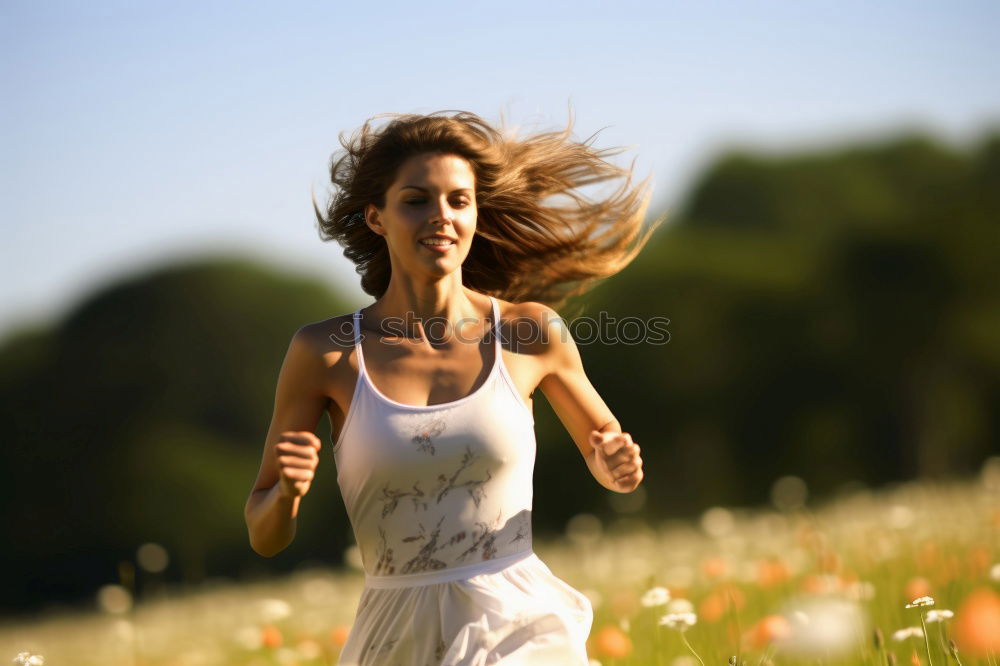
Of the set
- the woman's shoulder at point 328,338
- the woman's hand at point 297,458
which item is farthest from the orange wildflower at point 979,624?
the woman's shoulder at point 328,338

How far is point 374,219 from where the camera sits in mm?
4715

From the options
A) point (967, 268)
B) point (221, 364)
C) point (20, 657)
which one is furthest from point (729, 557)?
point (221, 364)

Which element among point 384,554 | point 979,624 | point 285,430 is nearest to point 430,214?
point 285,430

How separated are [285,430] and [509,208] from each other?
138 centimetres

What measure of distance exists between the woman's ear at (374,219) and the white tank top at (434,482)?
0.71 metres

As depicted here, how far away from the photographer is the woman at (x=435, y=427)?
13.5 feet

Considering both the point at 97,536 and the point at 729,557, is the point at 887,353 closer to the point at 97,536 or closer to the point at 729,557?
the point at 97,536

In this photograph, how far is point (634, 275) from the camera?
26.8 metres

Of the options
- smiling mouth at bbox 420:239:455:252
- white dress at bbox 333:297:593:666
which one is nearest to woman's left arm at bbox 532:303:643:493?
white dress at bbox 333:297:593:666

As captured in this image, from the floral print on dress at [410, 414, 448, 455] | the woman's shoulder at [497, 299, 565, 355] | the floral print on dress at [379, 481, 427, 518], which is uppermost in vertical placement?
the woman's shoulder at [497, 299, 565, 355]

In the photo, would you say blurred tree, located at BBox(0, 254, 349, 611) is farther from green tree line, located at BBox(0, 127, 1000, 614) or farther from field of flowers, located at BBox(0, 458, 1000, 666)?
field of flowers, located at BBox(0, 458, 1000, 666)

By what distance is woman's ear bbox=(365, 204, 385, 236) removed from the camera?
469 centimetres

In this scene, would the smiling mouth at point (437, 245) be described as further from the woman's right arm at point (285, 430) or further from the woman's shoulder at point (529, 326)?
the woman's right arm at point (285, 430)

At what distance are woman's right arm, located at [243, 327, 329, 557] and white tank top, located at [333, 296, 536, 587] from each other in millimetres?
198
